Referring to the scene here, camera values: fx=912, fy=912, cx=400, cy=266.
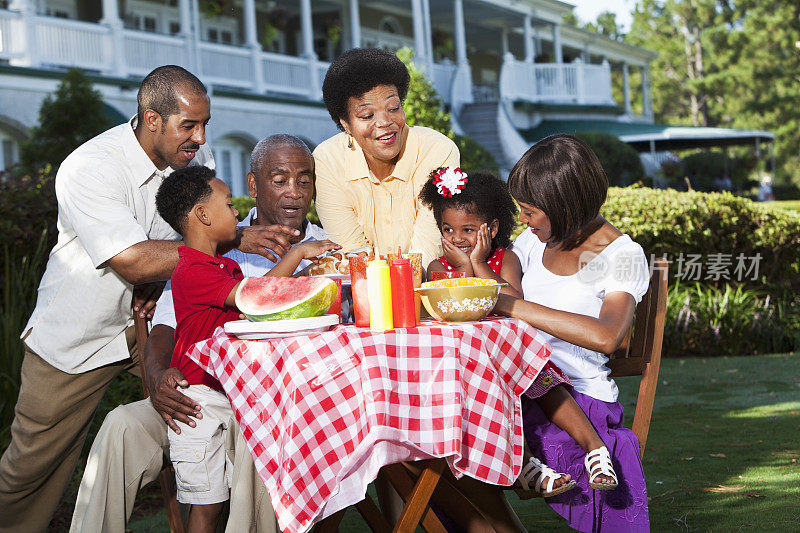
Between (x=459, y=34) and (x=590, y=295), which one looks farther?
(x=459, y=34)

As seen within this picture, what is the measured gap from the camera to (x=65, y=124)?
44.1 feet

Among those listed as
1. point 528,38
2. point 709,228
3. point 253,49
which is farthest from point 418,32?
point 709,228

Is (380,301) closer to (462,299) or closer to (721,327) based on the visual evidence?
(462,299)

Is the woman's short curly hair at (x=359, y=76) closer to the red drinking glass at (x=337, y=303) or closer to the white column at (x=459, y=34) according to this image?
the red drinking glass at (x=337, y=303)

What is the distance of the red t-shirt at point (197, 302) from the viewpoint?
11.4 feet

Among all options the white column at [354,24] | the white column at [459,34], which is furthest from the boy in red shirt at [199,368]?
the white column at [459,34]

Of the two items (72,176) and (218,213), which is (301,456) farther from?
(72,176)

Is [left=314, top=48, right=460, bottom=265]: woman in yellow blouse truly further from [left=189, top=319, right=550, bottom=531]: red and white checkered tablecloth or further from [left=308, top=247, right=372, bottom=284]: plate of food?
[left=189, top=319, right=550, bottom=531]: red and white checkered tablecloth

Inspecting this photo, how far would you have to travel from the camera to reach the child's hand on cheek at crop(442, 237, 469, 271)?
12.7ft

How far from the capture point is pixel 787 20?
137 feet

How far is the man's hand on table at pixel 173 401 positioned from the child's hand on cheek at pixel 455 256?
1225mm

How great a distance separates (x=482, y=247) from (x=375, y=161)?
2.83ft

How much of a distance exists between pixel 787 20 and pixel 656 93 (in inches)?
468

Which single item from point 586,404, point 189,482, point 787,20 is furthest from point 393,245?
point 787,20
